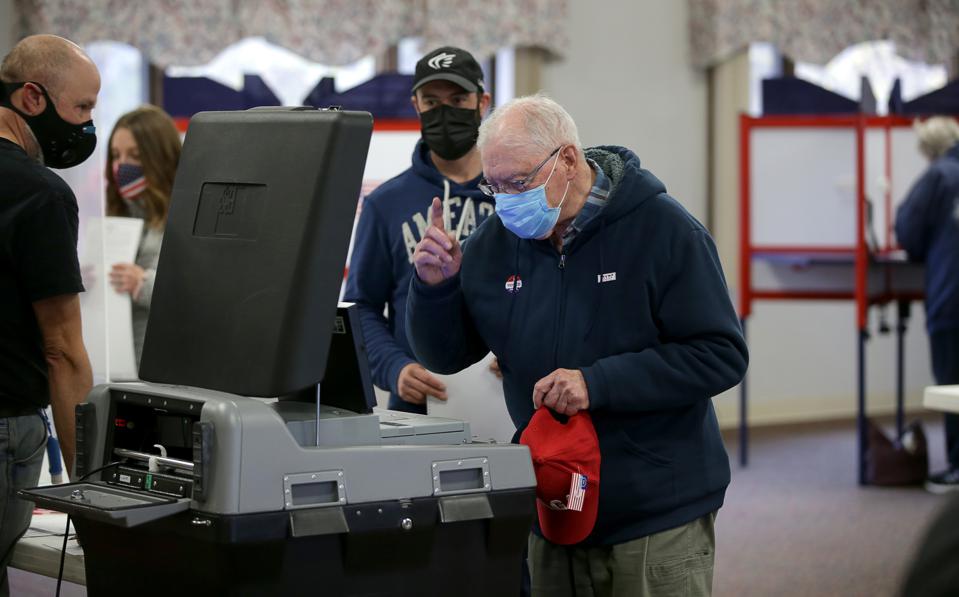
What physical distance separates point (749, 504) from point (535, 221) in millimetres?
3569

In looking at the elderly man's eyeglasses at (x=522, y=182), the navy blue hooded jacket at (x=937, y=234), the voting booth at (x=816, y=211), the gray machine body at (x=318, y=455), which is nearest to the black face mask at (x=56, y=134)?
the gray machine body at (x=318, y=455)

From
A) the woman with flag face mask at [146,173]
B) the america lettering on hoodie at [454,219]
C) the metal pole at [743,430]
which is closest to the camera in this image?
the america lettering on hoodie at [454,219]

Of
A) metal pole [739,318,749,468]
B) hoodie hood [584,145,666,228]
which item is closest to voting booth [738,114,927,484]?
metal pole [739,318,749,468]

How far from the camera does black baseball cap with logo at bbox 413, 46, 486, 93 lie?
260 cm

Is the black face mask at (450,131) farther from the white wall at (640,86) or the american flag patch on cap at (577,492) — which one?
the white wall at (640,86)

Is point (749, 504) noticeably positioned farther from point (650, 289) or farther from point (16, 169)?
point (16, 169)

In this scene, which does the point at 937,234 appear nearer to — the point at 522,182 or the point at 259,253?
the point at 522,182

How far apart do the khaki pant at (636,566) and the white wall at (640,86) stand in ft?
15.8

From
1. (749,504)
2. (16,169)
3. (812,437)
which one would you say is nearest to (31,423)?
(16,169)

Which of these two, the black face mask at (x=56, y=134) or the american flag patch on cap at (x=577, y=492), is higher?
the black face mask at (x=56, y=134)

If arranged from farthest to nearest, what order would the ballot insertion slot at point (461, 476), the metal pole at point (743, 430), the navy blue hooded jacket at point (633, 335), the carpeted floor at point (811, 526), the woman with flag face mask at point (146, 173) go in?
the metal pole at point (743, 430), the carpeted floor at point (811, 526), the woman with flag face mask at point (146, 173), the navy blue hooded jacket at point (633, 335), the ballot insertion slot at point (461, 476)

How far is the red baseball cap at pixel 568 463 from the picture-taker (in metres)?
1.74

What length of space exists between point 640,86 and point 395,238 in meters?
4.54

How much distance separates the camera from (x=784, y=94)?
7.07m
